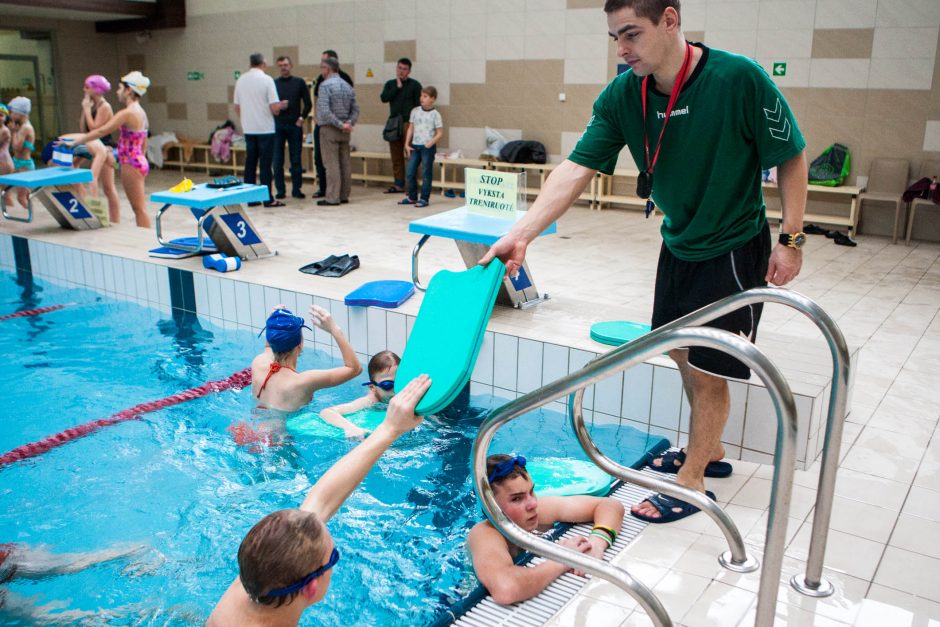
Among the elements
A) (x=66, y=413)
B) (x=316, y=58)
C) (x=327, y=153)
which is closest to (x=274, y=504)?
(x=66, y=413)

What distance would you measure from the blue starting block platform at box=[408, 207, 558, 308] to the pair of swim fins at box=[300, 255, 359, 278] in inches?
31.3

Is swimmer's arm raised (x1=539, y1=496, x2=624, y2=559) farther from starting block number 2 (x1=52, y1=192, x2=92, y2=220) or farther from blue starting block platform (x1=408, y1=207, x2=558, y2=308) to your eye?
starting block number 2 (x1=52, y1=192, x2=92, y2=220)

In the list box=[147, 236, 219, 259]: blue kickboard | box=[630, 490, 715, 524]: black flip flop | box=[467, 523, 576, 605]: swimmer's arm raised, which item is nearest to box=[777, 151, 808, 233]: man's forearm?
box=[630, 490, 715, 524]: black flip flop

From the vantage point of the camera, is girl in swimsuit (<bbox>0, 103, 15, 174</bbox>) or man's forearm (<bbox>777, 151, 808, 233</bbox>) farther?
girl in swimsuit (<bbox>0, 103, 15, 174</bbox>)

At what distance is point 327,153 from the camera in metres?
10.2

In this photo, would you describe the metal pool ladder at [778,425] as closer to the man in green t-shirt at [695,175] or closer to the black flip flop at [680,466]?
the man in green t-shirt at [695,175]

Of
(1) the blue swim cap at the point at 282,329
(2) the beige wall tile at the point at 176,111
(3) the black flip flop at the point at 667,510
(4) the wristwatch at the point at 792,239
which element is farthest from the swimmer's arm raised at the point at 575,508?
(2) the beige wall tile at the point at 176,111

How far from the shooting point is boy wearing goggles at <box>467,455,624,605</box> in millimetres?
2412

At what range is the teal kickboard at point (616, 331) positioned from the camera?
13.3 feet

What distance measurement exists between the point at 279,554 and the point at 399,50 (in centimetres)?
1151

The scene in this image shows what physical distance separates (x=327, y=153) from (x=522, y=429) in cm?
704

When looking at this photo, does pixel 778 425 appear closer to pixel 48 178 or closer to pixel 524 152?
pixel 48 178

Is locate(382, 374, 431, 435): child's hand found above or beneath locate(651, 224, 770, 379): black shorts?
beneath

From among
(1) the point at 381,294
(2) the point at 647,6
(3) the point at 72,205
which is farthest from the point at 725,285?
(3) the point at 72,205
